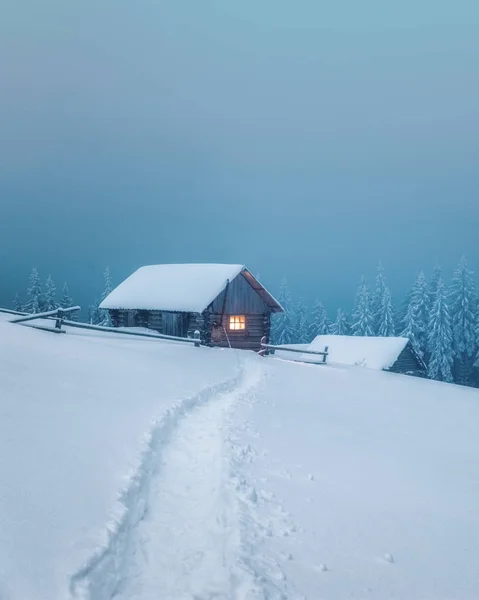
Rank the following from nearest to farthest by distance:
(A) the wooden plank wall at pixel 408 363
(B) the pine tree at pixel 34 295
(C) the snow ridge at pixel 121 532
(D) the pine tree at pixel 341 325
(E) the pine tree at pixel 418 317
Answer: (C) the snow ridge at pixel 121 532 < (A) the wooden plank wall at pixel 408 363 < (E) the pine tree at pixel 418 317 < (B) the pine tree at pixel 34 295 < (D) the pine tree at pixel 341 325

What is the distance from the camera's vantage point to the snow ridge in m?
3.36

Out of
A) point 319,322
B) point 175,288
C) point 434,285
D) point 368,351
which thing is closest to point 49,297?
point 175,288

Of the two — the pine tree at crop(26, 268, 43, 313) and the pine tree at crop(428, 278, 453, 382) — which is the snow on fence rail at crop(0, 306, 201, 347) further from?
the pine tree at crop(26, 268, 43, 313)

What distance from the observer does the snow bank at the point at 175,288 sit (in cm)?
2627

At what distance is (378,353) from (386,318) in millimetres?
17836

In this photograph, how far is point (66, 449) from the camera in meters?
5.49

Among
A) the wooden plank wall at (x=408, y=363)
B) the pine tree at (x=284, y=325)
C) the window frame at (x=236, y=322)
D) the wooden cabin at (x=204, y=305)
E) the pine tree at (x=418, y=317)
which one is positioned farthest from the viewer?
the pine tree at (x=284, y=325)

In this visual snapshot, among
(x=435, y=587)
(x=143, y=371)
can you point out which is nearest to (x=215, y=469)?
(x=435, y=587)

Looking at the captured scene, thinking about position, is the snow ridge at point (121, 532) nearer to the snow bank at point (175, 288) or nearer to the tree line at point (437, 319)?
the snow bank at point (175, 288)

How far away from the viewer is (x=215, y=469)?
6.31m

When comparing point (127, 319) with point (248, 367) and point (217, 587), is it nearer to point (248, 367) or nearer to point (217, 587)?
point (248, 367)

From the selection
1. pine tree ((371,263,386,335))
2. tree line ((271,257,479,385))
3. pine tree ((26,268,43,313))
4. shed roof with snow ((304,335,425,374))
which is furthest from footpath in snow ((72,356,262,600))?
pine tree ((26,268,43,313))

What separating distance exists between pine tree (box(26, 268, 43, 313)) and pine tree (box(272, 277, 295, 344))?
31918 millimetres

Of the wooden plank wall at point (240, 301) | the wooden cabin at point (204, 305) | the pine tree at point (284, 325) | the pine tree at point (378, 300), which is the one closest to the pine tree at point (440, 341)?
the pine tree at point (378, 300)
